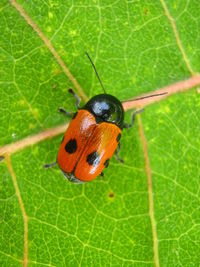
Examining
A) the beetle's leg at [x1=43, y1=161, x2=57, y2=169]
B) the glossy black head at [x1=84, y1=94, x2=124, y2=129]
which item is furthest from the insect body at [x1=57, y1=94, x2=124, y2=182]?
the beetle's leg at [x1=43, y1=161, x2=57, y2=169]

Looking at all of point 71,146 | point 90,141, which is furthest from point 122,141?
point 71,146

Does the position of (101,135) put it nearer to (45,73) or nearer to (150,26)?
(45,73)

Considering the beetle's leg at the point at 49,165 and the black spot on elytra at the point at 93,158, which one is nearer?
the black spot on elytra at the point at 93,158

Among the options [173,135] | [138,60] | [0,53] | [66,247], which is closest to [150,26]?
Answer: [138,60]

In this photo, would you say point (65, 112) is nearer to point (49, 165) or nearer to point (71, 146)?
point (71, 146)

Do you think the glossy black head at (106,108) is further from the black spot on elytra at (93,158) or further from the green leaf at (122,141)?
the black spot on elytra at (93,158)

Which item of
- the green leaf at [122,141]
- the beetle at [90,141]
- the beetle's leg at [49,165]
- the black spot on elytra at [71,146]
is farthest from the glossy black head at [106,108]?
the beetle's leg at [49,165]

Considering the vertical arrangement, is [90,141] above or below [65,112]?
below
